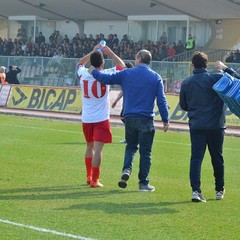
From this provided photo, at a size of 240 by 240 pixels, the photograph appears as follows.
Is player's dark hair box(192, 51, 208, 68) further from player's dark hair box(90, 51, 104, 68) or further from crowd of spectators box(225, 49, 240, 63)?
crowd of spectators box(225, 49, 240, 63)

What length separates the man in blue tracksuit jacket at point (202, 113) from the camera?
10.5m

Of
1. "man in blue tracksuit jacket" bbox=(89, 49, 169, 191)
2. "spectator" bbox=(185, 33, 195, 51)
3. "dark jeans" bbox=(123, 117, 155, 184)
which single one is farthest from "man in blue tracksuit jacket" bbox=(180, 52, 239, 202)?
"spectator" bbox=(185, 33, 195, 51)

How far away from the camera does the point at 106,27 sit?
158 ft

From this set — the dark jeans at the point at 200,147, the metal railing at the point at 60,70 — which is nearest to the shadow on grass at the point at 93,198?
the dark jeans at the point at 200,147

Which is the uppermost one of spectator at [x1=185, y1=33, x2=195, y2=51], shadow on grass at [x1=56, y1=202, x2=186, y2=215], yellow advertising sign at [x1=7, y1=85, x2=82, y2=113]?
spectator at [x1=185, y1=33, x2=195, y2=51]

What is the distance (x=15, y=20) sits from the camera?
5225 centimetres

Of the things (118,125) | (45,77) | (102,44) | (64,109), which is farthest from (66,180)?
(45,77)

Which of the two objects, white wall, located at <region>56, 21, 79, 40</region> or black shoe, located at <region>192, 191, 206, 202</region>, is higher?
white wall, located at <region>56, 21, 79, 40</region>

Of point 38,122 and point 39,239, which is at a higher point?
point 39,239

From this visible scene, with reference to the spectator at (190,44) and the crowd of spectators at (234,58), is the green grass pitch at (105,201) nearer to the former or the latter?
the crowd of spectators at (234,58)

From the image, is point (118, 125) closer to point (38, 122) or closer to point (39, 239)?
point (38, 122)

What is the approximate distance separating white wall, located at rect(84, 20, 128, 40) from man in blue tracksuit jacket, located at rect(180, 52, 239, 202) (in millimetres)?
36844

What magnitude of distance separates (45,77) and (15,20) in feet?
45.6

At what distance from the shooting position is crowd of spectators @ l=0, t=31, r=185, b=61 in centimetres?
4097
